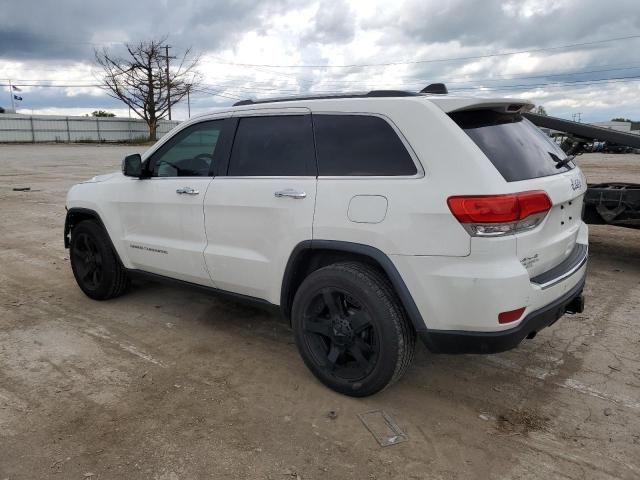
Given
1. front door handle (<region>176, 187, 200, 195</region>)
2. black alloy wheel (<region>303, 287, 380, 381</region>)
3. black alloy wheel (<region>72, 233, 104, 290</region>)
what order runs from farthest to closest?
black alloy wheel (<region>72, 233, 104, 290</region>), front door handle (<region>176, 187, 200, 195</region>), black alloy wheel (<region>303, 287, 380, 381</region>)

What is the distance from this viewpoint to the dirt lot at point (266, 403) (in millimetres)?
2674

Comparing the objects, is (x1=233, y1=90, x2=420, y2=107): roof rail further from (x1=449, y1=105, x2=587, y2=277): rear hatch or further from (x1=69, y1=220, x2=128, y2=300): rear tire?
(x1=69, y1=220, x2=128, y2=300): rear tire

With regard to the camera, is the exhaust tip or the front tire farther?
the exhaust tip

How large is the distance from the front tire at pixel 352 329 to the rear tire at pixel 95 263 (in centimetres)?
227

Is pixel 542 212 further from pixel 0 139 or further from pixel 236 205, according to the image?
pixel 0 139

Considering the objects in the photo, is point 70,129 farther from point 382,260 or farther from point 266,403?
point 382,260

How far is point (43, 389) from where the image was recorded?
339 cm

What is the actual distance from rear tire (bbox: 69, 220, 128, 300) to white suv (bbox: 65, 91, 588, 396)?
106 centimetres

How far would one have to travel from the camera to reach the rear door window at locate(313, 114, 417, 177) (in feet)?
9.79

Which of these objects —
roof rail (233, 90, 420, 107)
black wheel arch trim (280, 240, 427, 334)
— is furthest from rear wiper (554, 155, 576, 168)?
black wheel arch trim (280, 240, 427, 334)

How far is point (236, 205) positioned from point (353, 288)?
109 cm

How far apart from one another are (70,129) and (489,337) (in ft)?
184

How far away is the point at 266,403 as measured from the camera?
127 inches

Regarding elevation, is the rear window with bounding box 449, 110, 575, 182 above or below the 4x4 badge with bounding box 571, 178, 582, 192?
above
